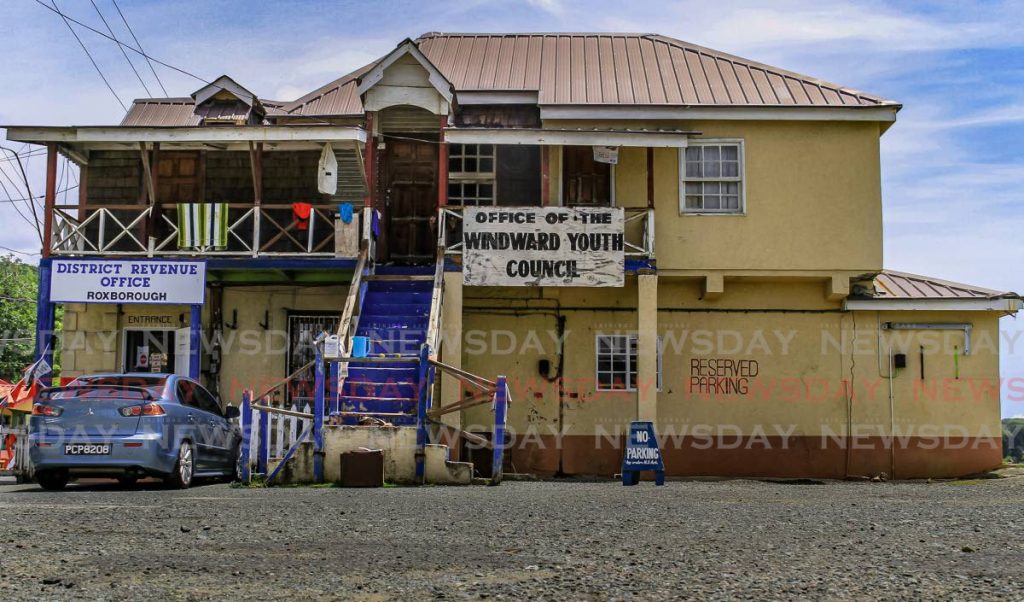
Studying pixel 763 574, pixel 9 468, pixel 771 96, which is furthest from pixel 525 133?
pixel 763 574

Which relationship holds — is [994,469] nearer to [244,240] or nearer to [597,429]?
[597,429]

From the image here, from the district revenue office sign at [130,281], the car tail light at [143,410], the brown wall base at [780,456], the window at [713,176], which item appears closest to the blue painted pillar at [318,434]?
the car tail light at [143,410]

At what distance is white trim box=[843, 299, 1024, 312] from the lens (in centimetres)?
1875

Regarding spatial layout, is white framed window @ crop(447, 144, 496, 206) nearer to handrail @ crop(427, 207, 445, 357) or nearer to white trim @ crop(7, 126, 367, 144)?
handrail @ crop(427, 207, 445, 357)

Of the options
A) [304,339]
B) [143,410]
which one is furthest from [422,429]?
[304,339]

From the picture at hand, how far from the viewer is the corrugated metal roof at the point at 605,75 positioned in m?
19.2

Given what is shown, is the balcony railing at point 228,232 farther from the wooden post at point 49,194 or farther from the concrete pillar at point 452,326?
the concrete pillar at point 452,326

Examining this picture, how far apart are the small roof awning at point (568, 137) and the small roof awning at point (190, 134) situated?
1.76m

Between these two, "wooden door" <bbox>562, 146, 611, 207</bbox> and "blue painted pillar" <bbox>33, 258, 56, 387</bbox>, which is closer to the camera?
"blue painted pillar" <bbox>33, 258, 56, 387</bbox>

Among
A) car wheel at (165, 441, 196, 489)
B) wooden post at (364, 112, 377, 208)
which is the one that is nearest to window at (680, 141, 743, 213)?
wooden post at (364, 112, 377, 208)

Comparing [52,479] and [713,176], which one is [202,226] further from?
[713,176]

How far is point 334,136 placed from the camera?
17.8 meters

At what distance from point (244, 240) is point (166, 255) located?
1714 mm

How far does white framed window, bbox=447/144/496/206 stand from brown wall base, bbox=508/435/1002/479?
4462mm
